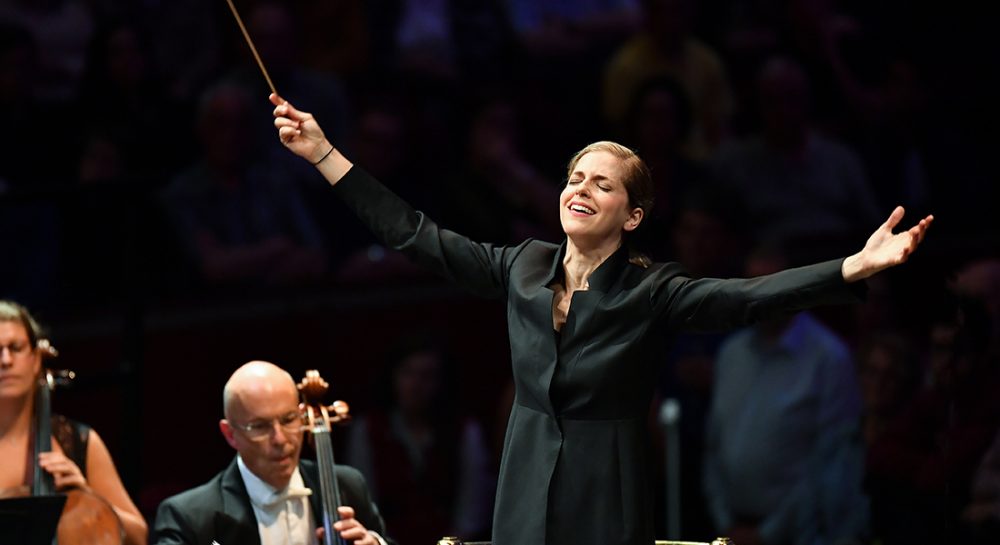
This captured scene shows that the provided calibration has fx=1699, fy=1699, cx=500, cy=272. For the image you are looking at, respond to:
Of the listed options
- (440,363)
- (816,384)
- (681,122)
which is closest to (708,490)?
(816,384)

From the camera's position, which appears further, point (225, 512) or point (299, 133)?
point (225, 512)

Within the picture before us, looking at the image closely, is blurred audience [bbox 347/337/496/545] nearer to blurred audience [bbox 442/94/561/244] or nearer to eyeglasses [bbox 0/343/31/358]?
blurred audience [bbox 442/94/561/244]

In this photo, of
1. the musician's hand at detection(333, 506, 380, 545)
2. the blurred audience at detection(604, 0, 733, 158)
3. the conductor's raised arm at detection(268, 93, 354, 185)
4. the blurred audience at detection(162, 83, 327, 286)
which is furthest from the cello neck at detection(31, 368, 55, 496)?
the blurred audience at detection(604, 0, 733, 158)

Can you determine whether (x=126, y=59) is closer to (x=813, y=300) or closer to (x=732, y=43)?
(x=732, y=43)

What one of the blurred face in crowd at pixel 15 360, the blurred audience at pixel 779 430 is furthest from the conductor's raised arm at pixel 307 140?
the blurred audience at pixel 779 430

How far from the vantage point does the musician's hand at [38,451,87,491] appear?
445 centimetres

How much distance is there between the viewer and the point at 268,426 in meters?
4.17

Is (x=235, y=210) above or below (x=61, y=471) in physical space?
above

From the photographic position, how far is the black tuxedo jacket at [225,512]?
4.20 meters

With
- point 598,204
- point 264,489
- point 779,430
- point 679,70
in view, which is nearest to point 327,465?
point 264,489

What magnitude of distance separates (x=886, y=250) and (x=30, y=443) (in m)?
2.49

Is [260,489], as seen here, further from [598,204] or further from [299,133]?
[598,204]

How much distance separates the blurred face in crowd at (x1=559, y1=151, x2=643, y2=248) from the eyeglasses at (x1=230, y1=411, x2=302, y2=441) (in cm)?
100

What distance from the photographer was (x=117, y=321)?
621 centimetres
